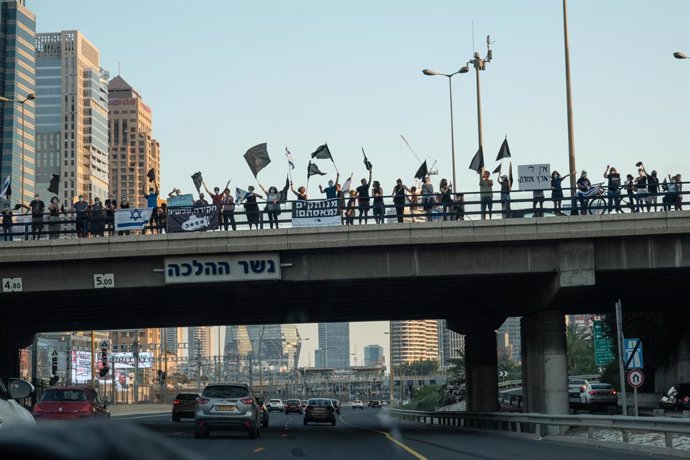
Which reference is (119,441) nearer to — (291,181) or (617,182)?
(617,182)

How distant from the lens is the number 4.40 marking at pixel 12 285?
3547 cm

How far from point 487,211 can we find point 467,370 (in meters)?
16.6

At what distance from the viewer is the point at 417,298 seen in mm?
43219

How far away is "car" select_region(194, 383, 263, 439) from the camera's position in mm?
28844

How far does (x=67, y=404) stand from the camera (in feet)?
83.4

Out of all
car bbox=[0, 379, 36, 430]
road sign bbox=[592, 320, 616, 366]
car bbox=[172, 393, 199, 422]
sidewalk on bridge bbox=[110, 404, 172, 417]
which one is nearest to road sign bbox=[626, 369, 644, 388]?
car bbox=[0, 379, 36, 430]

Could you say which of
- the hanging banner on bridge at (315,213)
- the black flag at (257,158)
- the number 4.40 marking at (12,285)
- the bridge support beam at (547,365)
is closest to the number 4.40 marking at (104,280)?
the number 4.40 marking at (12,285)

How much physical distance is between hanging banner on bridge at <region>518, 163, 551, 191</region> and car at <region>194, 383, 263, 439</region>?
11348 mm

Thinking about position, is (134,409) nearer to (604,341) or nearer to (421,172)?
(604,341)

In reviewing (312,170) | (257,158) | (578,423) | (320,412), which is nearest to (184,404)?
(320,412)

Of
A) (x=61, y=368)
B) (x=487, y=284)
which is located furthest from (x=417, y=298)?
(x=61, y=368)

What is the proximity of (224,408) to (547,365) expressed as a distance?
1194cm

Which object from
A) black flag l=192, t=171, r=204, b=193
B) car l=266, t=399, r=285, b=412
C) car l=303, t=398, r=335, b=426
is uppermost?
black flag l=192, t=171, r=204, b=193

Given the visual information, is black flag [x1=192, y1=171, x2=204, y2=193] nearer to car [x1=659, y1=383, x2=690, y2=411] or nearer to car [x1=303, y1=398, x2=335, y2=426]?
car [x1=303, y1=398, x2=335, y2=426]
